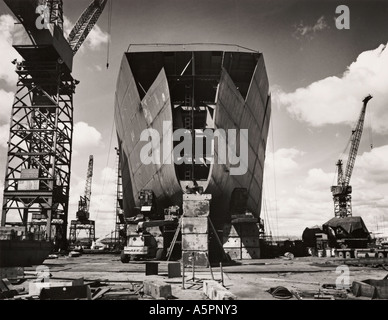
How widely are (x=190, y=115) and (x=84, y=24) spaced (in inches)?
1110

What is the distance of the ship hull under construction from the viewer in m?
19.9

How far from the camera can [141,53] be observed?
922 inches

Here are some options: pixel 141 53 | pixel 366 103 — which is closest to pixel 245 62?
pixel 141 53

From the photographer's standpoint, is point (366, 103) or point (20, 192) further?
point (366, 103)

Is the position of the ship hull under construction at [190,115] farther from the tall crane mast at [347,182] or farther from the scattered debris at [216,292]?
the tall crane mast at [347,182]

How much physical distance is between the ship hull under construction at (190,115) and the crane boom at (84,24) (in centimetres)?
1779

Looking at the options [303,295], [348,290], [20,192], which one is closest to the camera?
[303,295]

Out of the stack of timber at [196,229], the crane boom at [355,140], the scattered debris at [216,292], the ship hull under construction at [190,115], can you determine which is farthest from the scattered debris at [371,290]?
the crane boom at [355,140]

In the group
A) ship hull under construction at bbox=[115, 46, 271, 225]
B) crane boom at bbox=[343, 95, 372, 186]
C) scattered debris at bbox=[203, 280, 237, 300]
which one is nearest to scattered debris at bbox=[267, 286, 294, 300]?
scattered debris at bbox=[203, 280, 237, 300]

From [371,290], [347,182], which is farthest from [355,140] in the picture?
[371,290]

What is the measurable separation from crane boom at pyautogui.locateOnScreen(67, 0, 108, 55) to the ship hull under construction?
17.8 m

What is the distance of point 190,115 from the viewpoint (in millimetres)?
21375

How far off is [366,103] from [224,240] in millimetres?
45449

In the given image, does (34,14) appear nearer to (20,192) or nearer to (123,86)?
(123,86)
